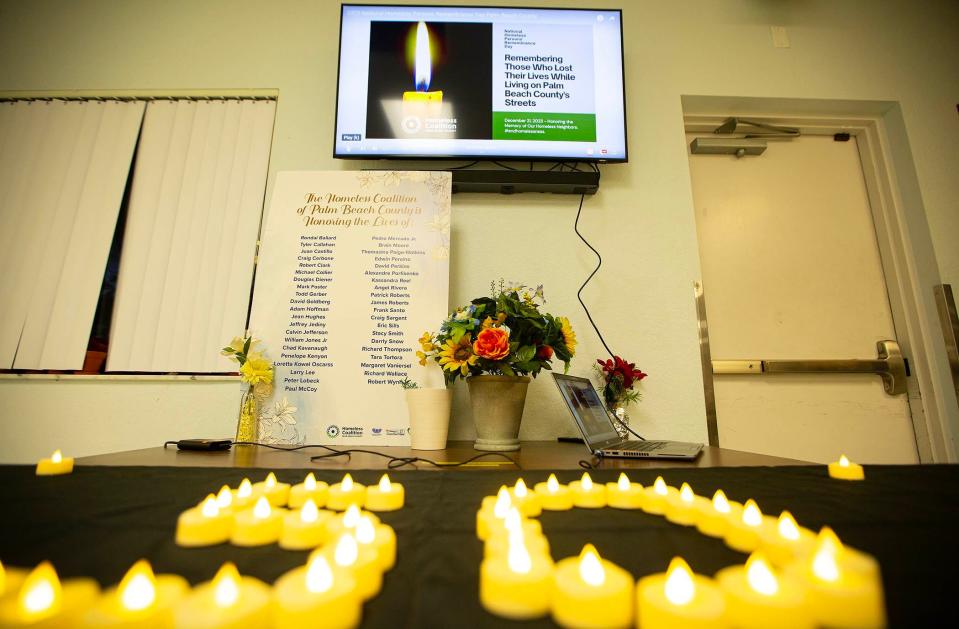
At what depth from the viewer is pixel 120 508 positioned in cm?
56

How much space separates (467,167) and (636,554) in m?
1.43

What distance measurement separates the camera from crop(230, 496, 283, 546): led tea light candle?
465 mm

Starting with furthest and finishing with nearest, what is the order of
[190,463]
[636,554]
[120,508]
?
1. [190,463]
2. [120,508]
3. [636,554]

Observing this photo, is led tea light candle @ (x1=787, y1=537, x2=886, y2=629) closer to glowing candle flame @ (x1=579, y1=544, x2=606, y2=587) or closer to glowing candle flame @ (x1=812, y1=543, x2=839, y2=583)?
glowing candle flame @ (x1=812, y1=543, x2=839, y2=583)

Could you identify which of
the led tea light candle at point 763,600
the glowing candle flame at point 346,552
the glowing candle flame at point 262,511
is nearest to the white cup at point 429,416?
the glowing candle flame at point 262,511

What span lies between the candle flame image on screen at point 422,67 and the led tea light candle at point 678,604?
1.58 m

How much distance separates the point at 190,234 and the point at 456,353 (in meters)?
1.18

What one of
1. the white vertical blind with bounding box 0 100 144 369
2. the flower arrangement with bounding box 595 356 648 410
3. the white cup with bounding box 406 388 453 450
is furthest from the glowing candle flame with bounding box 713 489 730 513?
the white vertical blind with bounding box 0 100 144 369

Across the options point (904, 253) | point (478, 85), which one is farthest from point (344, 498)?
point (904, 253)

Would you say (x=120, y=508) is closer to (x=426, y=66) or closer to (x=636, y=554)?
(x=636, y=554)

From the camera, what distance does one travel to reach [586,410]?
3.60 ft

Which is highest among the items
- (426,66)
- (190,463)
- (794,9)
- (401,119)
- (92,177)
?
(794,9)

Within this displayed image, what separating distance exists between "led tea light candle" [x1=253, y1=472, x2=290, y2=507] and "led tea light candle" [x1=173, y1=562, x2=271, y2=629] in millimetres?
304

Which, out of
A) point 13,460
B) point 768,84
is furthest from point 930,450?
point 13,460
